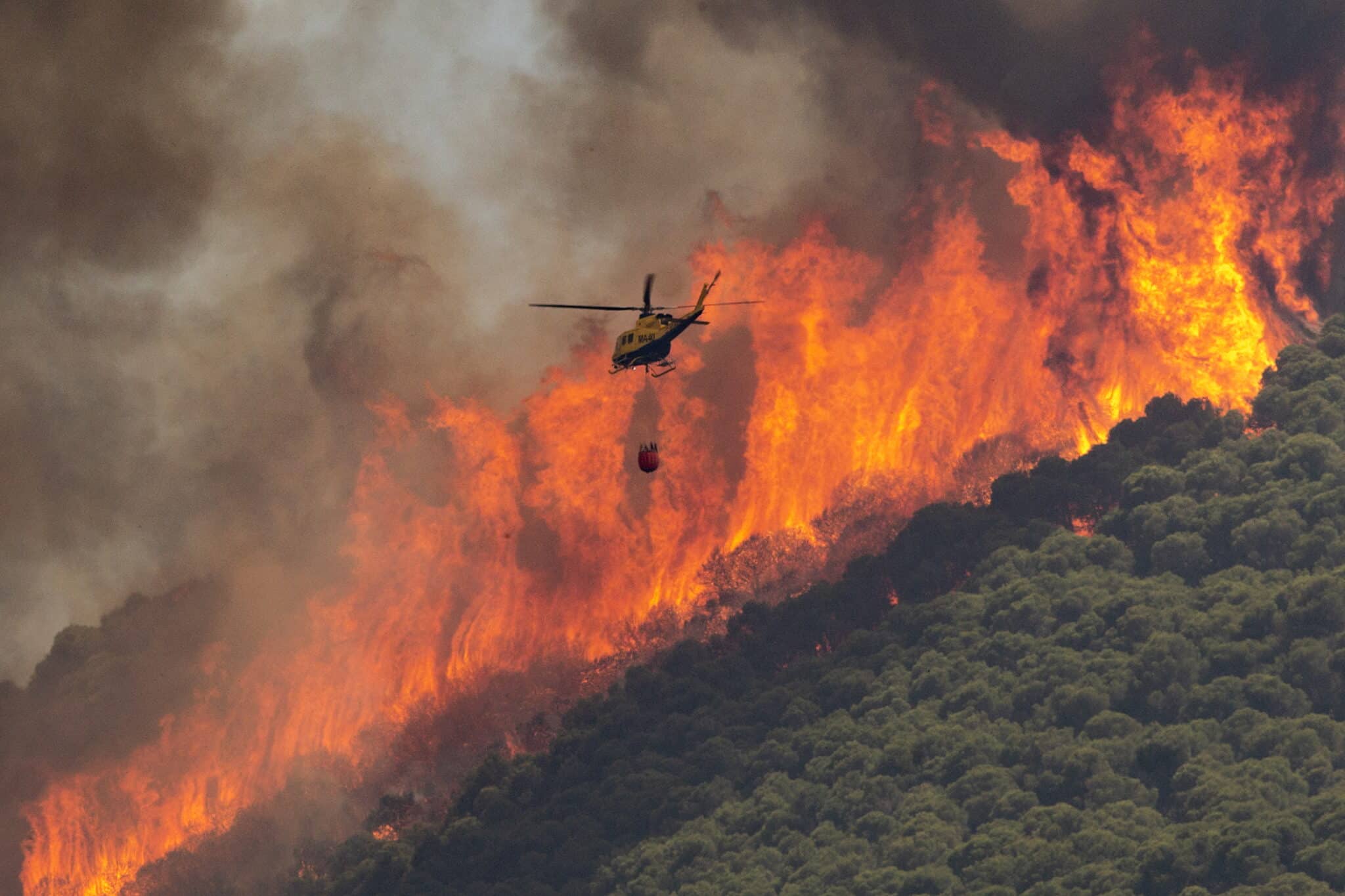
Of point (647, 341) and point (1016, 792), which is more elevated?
point (647, 341)

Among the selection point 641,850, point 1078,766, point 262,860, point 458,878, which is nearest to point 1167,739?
point 1078,766

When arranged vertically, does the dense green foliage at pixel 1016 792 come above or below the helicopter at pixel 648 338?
below

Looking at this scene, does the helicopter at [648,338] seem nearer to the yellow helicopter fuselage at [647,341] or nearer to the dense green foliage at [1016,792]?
the yellow helicopter fuselage at [647,341]


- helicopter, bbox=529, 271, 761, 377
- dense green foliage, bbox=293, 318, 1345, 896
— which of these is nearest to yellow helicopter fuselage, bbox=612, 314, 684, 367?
helicopter, bbox=529, 271, 761, 377

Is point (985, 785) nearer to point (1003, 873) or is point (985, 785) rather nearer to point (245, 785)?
point (1003, 873)

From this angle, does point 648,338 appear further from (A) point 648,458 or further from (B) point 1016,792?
(B) point 1016,792

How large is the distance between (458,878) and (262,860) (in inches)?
611

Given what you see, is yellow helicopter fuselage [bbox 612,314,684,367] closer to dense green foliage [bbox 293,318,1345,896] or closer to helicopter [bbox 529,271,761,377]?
helicopter [bbox 529,271,761,377]

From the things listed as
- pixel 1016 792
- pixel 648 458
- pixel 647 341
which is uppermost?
pixel 647 341

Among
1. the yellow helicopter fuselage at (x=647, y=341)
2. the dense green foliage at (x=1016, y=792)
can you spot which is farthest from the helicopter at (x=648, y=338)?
the dense green foliage at (x=1016, y=792)

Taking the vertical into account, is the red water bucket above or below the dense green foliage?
above

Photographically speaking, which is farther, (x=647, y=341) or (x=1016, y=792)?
(x=1016, y=792)

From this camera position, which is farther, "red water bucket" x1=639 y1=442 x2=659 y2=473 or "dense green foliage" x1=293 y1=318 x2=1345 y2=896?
"dense green foliage" x1=293 y1=318 x2=1345 y2=896

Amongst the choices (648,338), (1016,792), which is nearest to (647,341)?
(648,338)
